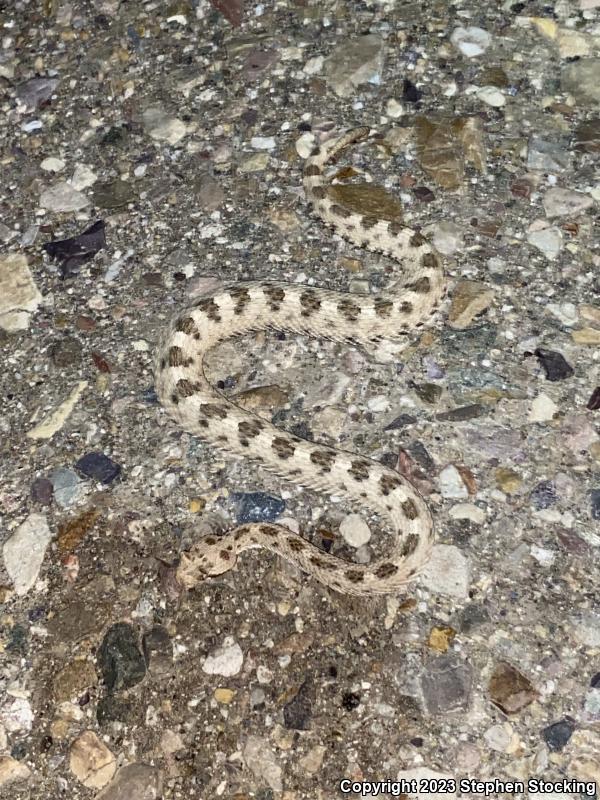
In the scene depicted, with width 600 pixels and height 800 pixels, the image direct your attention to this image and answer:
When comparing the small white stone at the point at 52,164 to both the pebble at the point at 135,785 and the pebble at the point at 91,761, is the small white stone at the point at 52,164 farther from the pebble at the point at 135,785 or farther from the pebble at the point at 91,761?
the pebble at the point at 135,785

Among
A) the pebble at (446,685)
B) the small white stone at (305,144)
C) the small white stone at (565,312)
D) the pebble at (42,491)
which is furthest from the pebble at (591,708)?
the small white stone at (305,144)

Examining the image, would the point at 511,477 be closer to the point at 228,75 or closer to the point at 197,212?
the point at 197,212

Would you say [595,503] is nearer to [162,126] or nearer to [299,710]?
[299,710]

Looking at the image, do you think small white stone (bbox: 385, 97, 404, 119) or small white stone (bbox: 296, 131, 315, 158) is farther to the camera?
small white stone (bbox: 385, 97, 404, 119)

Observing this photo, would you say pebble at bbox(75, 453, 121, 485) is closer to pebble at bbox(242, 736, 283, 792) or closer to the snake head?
the snake head

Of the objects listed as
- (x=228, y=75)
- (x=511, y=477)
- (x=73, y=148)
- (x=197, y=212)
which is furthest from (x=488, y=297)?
(x=73, y=148)

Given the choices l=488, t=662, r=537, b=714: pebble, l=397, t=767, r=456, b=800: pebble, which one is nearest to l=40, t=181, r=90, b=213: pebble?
l=488, t=662, r=537, b=714: pebble

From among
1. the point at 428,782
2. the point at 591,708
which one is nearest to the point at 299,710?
the point at 428,782
